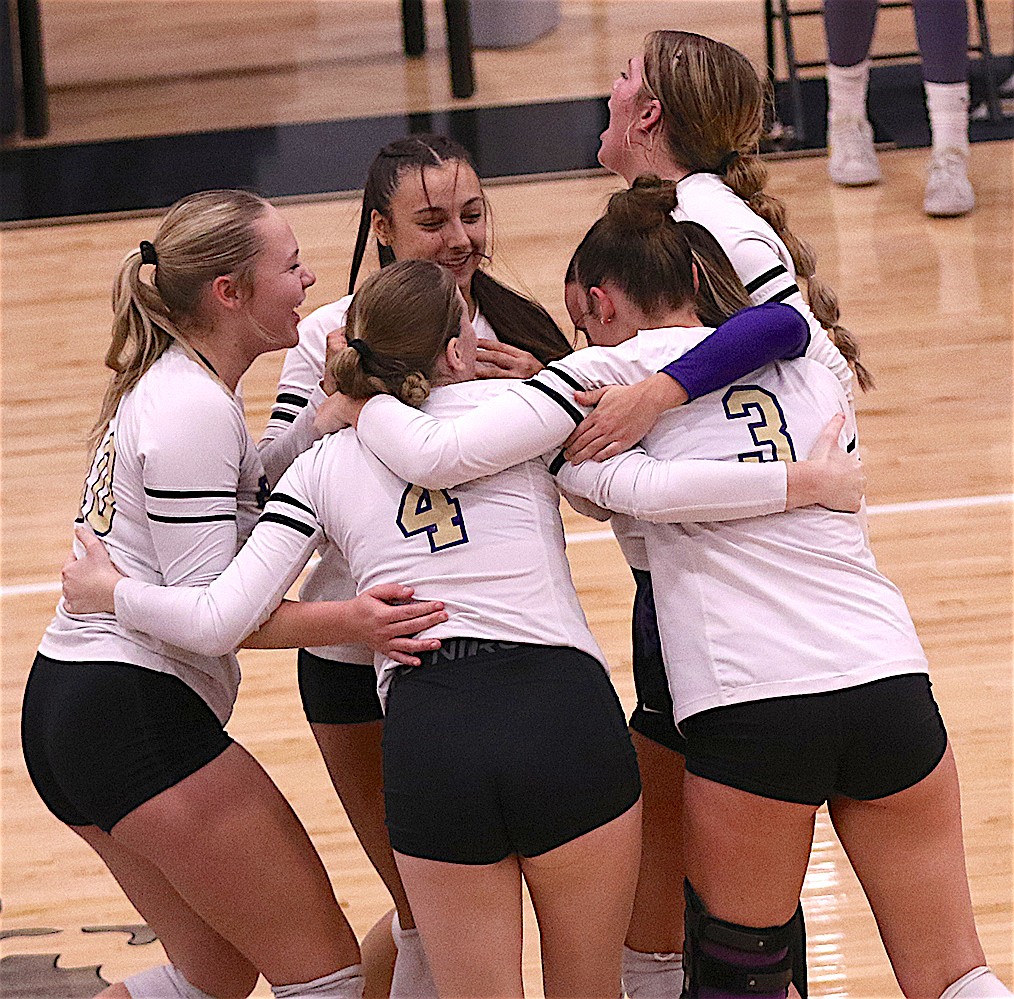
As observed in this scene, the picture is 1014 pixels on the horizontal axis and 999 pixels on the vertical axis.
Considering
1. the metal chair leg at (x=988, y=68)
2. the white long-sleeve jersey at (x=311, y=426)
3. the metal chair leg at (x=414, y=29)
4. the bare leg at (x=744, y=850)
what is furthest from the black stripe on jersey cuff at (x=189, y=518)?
the metal chair leg at (x=414, y=29)

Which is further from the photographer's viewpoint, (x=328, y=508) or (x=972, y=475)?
(x=972, y=475)

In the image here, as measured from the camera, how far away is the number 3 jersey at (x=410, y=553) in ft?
5.90

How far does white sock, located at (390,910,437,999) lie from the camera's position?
231cm

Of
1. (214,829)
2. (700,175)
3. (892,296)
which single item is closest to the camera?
(214,829)

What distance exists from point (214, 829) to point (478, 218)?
0.91 metres

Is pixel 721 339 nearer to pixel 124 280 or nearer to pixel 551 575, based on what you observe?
pixel 551 575

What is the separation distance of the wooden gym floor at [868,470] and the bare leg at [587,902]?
795 mm

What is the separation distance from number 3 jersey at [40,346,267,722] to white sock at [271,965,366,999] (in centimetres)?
35

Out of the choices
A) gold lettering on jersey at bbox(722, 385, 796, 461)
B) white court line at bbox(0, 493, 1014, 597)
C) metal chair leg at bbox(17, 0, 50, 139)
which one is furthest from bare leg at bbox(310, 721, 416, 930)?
metal chair leg at bbox(17, 0, 50, 139)

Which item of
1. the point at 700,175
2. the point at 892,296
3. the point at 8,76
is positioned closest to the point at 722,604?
the point at 700,175

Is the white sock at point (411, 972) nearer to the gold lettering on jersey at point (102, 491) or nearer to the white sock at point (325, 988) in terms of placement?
the white sock at point (325, 988)

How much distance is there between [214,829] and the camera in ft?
6.32

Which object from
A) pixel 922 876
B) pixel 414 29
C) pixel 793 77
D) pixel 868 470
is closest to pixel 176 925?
pixel 922 876

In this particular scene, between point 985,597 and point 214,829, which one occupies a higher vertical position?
point 214,829
